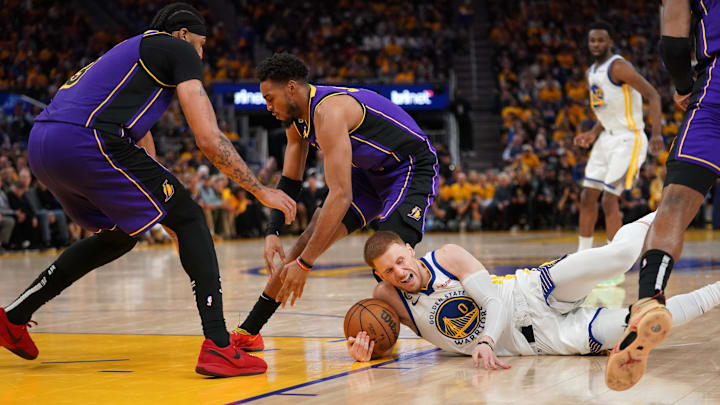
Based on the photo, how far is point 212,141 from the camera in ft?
14.6

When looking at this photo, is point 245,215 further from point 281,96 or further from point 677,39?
point 677,39

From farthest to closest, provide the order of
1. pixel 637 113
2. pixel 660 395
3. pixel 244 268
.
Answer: pixel 244 268 → pixel 637 113 → pixel 660 395

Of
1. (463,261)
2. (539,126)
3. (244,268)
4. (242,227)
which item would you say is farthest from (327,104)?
(539,126)

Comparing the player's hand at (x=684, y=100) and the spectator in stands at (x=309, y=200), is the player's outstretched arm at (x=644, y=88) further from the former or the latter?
the spectator in stands at (x=309, y=200)

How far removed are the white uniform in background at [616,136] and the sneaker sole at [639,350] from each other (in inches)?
245

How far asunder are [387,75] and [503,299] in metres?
22.0

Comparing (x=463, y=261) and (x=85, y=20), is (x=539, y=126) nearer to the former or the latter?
(x=85, y=20)

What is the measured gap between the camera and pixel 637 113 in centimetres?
966

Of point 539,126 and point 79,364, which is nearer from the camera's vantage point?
point 79,364

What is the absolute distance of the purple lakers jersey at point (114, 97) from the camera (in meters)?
4.54

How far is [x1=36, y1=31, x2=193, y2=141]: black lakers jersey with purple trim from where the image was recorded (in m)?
4.54

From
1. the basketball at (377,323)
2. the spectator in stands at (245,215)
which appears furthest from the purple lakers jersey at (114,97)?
the spectator in stands at (245,215)

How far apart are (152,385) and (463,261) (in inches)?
65.1

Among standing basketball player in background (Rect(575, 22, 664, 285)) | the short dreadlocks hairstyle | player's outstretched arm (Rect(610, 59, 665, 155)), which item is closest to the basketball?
the short dreadlocks hairstyle
